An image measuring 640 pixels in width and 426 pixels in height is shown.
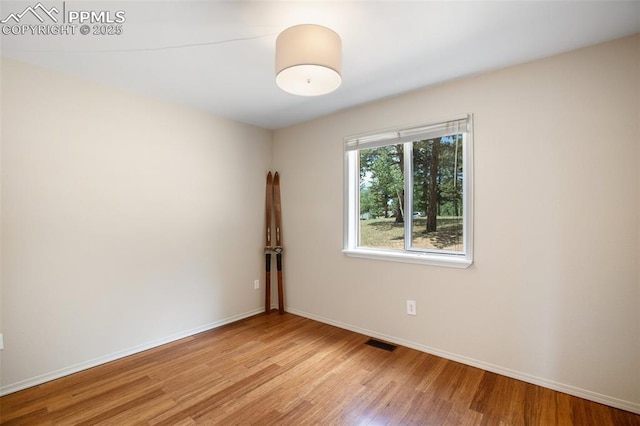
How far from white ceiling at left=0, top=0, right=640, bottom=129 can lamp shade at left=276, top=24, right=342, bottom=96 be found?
0.16 meters

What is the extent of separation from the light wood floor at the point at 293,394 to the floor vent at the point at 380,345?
73 mm

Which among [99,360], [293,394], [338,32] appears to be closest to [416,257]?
[293,394]

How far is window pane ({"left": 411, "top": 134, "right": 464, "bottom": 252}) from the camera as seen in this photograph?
98.8 inches

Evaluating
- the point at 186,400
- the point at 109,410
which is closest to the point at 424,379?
the point at 186,400

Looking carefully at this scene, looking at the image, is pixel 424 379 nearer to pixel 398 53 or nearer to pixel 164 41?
pixel 398 53

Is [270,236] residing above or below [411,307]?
above

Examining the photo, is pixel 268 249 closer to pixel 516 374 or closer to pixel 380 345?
pixel 380 345

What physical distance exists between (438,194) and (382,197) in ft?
1.88

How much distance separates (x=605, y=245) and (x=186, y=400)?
→ 9.49 feet

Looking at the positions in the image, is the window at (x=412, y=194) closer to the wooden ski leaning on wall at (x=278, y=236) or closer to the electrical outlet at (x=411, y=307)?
the electrical outlet at (x=411, y=307)

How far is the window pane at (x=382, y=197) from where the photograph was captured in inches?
114

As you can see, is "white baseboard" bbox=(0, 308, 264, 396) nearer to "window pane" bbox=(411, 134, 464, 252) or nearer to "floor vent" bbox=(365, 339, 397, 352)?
"floor vent" bbox=(365, 339, 397, 352)

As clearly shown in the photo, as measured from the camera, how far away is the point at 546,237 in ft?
6.66

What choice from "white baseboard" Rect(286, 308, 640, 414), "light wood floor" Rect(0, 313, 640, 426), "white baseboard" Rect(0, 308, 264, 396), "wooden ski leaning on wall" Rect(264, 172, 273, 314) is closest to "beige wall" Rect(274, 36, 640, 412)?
"white baseboard" Rect(286, 308, 640, 414)
